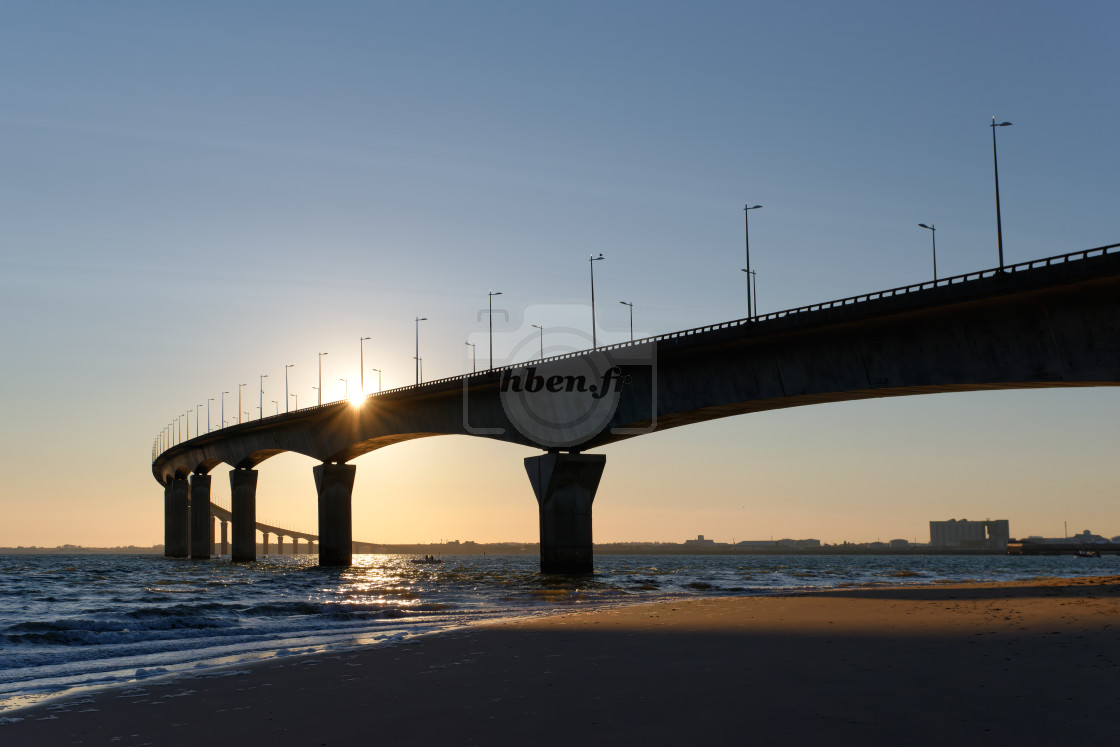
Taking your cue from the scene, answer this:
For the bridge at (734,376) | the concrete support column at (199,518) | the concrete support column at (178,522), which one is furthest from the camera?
the concrete support column at (178,522)

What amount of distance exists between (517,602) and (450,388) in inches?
1403

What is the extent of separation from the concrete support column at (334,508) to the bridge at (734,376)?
102 mm

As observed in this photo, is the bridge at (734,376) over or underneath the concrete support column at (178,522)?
over

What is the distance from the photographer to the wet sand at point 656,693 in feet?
29.8

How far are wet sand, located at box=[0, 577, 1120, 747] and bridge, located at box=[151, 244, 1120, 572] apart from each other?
19824mm

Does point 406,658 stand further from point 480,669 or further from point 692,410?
point 692,410

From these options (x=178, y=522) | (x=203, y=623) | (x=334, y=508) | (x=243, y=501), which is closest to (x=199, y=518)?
(x=178, y=522)

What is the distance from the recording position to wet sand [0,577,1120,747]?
9.08 meters

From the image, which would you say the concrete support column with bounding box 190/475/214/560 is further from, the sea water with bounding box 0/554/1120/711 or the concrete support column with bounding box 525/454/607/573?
the sea water with bounding box 0/554/1120/711

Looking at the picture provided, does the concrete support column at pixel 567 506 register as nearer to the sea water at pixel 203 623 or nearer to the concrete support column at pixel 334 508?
the sea water at pixel 203 623

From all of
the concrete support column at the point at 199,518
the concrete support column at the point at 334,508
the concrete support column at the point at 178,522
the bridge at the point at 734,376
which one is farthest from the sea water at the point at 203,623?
the concrete support column at the point at 178,522

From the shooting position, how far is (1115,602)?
24141 mm

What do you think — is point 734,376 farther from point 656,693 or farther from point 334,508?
point 334,508

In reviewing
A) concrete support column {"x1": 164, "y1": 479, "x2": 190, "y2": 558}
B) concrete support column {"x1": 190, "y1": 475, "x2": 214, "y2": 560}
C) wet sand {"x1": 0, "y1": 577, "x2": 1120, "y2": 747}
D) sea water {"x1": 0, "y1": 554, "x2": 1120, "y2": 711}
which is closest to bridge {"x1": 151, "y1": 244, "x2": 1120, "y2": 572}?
sea water {"x1": 0, "y1": 554, "x2": 1120, "y2": 711}
